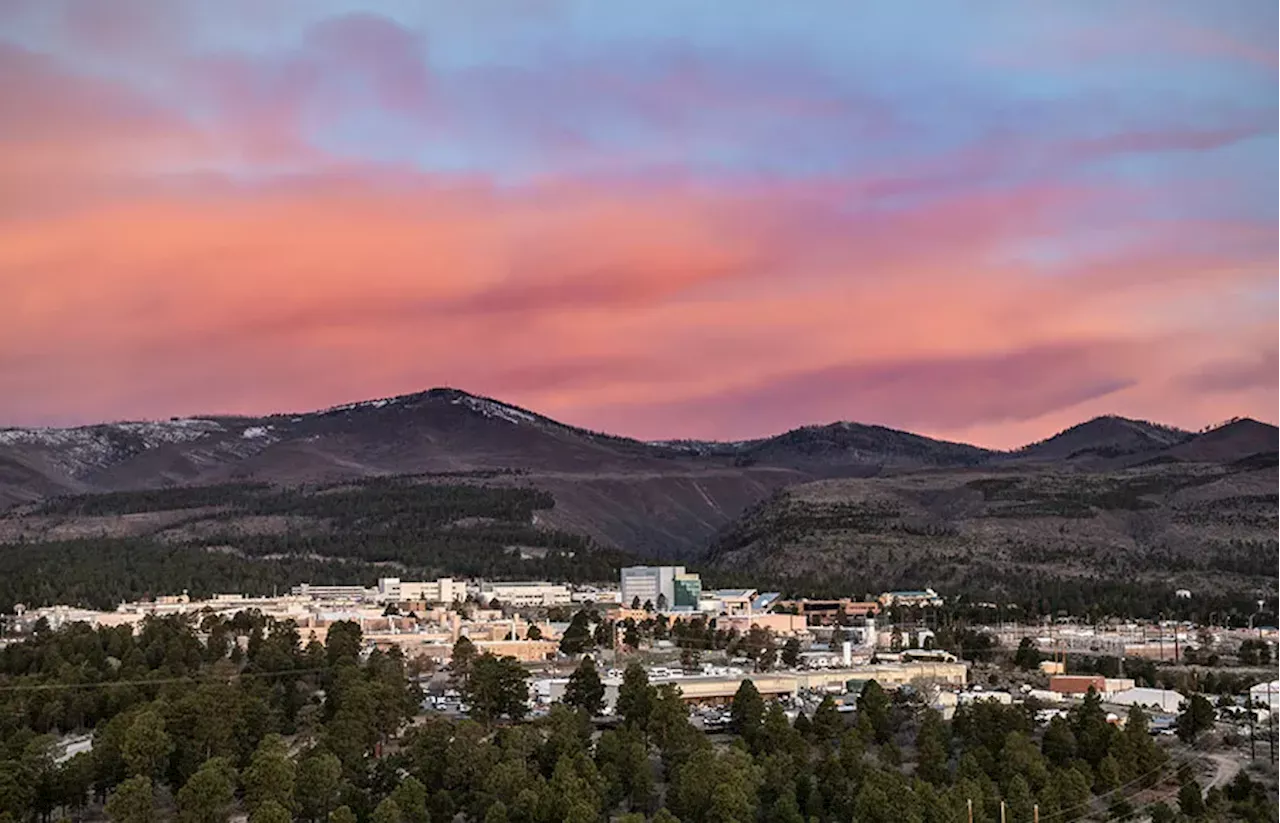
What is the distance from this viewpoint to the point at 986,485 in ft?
586

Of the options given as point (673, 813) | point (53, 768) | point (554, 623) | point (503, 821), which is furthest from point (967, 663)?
point (53, 768)

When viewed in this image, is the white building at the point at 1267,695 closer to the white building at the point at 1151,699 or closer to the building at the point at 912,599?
the white building at the point at 1151,699

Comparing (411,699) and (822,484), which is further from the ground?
(822,484)

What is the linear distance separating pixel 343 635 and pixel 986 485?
12045 centimetres

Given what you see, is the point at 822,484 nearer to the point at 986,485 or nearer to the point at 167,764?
the point at 986,485

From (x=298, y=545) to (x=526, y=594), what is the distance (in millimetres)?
43350

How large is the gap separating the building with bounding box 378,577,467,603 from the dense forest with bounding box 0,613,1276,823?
1631 inches

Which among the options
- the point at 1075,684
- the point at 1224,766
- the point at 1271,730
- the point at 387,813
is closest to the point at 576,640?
the point at 1075,684

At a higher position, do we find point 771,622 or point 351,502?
point 351,502

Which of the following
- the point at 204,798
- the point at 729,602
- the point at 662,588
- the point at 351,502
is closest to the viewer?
the point at 204,798

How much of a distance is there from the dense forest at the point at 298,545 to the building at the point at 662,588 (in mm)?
14080

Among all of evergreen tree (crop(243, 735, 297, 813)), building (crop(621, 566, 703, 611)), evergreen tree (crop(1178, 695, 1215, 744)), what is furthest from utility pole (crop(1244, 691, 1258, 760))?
building (crop(621, 566, 703, 611))

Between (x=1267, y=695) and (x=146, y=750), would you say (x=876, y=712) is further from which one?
(x=146, y=750)

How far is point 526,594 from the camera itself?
104562mm
